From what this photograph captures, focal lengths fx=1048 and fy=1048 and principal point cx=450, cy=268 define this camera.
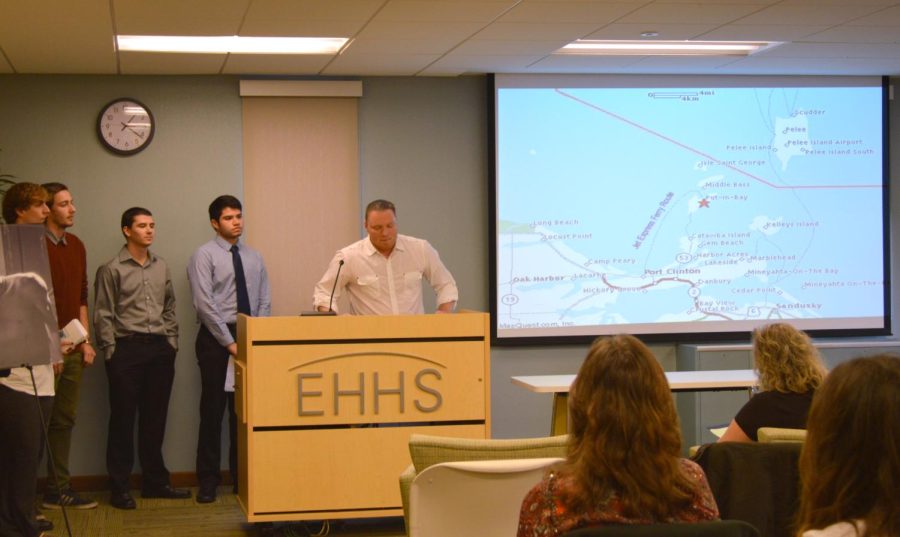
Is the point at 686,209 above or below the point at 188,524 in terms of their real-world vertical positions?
above

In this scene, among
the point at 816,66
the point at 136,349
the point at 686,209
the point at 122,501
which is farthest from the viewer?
the point at 686,209

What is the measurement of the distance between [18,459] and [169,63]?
9.85 feet

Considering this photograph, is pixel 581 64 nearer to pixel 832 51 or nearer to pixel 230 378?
pixel 832 51

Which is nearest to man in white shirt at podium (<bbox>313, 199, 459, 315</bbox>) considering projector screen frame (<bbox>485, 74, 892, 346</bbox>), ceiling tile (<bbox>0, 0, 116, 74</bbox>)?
projector screen frame (<bbox>485, 74, 892, 346</bbox>)

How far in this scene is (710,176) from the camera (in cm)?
766

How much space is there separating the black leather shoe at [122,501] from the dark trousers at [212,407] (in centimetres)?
44

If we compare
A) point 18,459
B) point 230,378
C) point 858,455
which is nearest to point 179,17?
point 230,378

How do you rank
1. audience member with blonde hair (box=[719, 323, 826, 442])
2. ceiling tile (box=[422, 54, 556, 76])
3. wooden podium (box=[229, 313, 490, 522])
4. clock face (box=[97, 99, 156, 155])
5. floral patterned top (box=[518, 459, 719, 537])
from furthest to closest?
clock face (box=[97, 99, 156, 155]) → ceiling tile (box=[422, 54, 556, 76]) → wooden podium (box=[229, 313, 490, 522]) → audience member with blonde hair (box=[719, 323, 826, 442]) → floral patterned top (box=[518, 459, 719, 537])

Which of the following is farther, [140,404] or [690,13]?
[140,404]

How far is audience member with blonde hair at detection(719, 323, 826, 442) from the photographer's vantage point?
3.68 m

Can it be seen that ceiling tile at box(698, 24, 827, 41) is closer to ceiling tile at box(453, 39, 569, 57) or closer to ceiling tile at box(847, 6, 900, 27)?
ceiling tile at box(847, 6, 900, 27)

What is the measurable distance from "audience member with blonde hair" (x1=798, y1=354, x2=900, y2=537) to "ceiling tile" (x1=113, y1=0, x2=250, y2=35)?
4.13m

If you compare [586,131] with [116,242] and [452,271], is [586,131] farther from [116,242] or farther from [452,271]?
[116,242]

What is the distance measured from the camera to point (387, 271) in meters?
5.98
